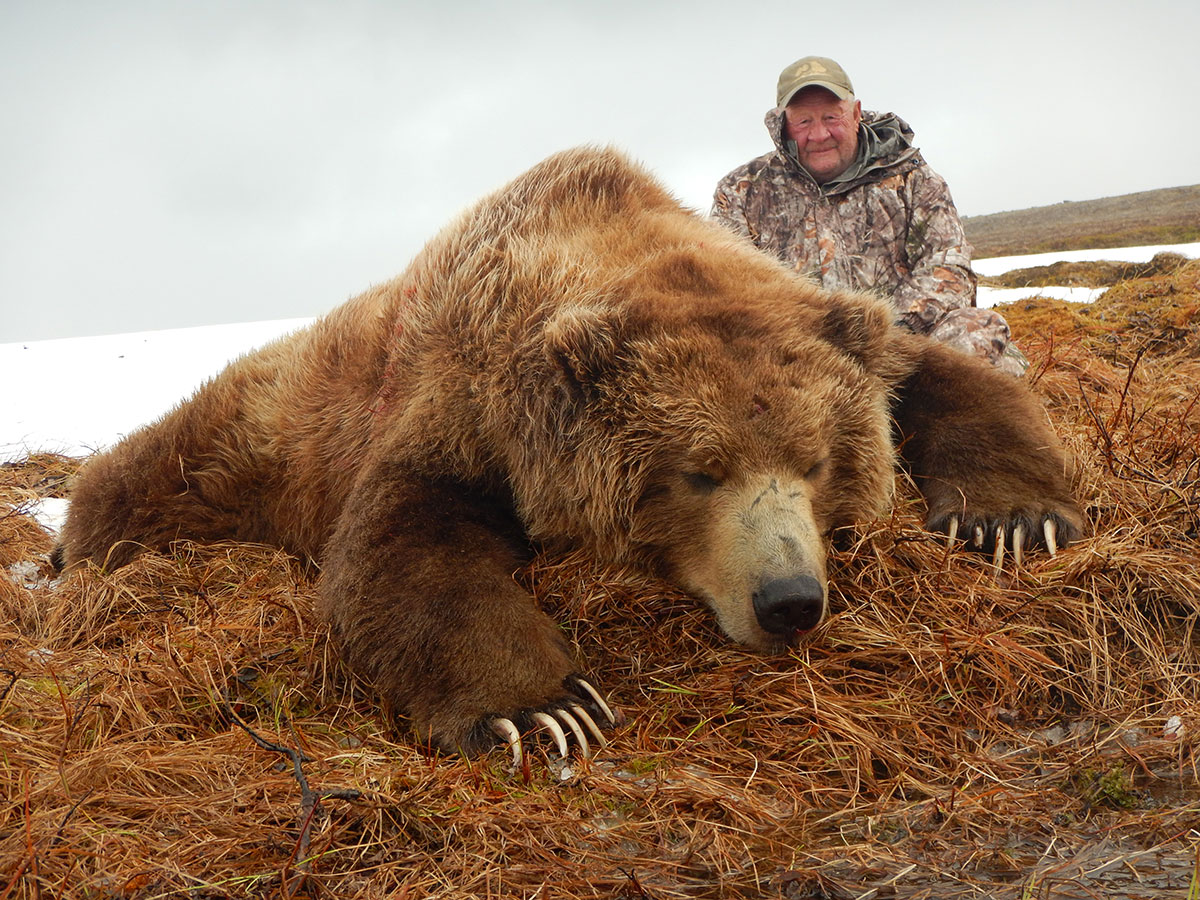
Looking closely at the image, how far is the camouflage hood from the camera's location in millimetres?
6254

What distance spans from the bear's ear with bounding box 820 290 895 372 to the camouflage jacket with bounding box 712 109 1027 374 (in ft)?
7.03

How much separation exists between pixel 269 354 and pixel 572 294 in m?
2.45

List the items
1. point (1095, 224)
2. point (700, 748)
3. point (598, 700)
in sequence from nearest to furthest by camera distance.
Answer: point (700, 748) → point (598, 700) → point (1095, 224)

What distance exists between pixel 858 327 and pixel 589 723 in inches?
63.8

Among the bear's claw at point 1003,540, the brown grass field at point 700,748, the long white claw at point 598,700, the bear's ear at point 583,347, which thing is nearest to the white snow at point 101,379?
the brown grass field at point 700,748

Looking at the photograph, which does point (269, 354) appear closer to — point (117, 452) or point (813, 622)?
point (117, 452)

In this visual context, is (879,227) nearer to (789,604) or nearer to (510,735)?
(789,604)

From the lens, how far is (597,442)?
3195 millimetres

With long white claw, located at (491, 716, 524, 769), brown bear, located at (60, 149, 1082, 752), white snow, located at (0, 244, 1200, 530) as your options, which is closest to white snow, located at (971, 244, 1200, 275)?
white snow, located at (0, 244, 1200, 530)

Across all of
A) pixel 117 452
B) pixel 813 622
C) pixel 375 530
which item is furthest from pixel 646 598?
pixel 117 452

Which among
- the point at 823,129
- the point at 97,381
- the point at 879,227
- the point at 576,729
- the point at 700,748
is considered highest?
the point at 823,129

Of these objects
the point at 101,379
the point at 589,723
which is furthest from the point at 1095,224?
the point at 589,723

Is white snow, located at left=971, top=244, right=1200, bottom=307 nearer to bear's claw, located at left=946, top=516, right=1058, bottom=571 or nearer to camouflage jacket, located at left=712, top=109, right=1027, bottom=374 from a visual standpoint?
camouflage jacket, located at left=712, top=109, right=1027, bottom=374

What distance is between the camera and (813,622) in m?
2.92
